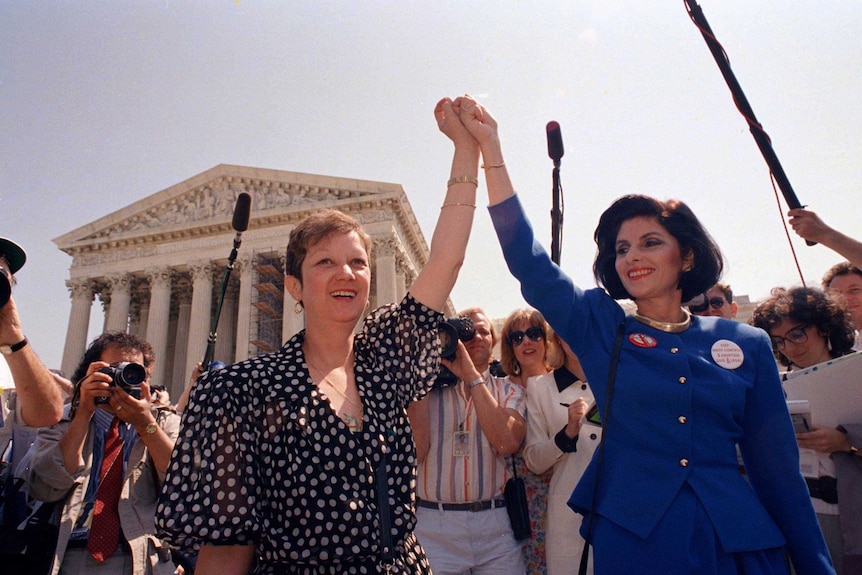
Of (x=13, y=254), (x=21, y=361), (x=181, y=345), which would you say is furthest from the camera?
(x=181, y=345)

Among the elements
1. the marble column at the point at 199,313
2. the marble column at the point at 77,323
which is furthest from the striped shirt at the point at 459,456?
the marble column at the point at 77,323

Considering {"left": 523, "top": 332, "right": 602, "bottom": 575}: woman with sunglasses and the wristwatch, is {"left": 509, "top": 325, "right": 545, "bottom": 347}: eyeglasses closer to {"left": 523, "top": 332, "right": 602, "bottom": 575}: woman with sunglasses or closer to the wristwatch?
{"left": 523, "top": 332, "right": 602, "bottom": 575}: woman with sunglasses

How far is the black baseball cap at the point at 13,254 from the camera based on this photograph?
2.64 m

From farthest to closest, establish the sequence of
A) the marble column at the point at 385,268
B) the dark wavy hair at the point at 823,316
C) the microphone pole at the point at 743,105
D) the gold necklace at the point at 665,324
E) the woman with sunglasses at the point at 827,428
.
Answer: the marble column at the point at 385,268, the dark wavy hair at the point at 823,316, the woman with sunglasses at the point at 827,428, the microphone pole at the point at 743,105, the gold necklace at the point at 665,324

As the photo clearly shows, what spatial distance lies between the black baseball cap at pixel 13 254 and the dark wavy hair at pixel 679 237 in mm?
2759

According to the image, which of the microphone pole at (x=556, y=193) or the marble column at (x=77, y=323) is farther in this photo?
the marble column at (x=77, y=323)

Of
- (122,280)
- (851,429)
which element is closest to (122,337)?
(851,429)

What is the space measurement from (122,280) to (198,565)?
36077 mm

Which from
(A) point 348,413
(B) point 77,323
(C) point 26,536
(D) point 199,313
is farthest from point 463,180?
(B) point 77,323

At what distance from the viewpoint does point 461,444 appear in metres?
4.05

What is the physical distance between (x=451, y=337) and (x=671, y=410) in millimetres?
1860

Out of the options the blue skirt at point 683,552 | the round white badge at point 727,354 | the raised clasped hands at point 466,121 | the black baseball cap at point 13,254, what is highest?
the raised clasped hands at point 466,121

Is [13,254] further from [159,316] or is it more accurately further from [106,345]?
[159,316]

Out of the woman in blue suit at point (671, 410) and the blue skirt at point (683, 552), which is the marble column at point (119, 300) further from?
the blue skirt at point (683, 552)
